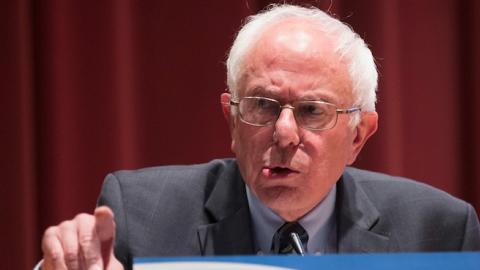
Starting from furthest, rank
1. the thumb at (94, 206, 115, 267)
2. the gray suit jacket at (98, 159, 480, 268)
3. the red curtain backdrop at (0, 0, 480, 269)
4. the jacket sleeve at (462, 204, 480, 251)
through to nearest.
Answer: the red curtain backdrop at (0, 0, 480, 269) < the jacket sleeve at (462, 204, 480, 251) < the gray suit jacket at (98, 159, 480, 268) < the thumb at (94, 206, 115, 267)

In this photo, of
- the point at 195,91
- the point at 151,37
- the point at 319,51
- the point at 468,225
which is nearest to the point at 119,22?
the point at 151,37

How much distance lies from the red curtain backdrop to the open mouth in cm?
97

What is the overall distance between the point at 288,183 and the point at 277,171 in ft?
0.11

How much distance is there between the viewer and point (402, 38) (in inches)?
108

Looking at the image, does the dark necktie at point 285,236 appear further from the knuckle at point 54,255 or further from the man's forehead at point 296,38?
the knuckle at point 54,255

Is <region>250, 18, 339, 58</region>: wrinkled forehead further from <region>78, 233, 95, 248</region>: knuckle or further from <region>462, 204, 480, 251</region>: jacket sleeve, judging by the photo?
<region>78, 233, 95, 248</region>: knuckle

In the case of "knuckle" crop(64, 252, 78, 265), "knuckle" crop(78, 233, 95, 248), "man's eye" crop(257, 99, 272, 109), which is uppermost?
"man's eye" crop(257, 99, 272, 109)

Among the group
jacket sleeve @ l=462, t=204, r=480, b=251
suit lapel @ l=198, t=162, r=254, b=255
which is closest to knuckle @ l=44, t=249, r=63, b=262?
suit lapel @ l=198, t=162, r=254, b=255

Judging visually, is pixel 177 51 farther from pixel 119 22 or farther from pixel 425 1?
pixel 425 1

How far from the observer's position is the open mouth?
169 cm

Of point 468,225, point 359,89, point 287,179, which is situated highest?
point 359,89

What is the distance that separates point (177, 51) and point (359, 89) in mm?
964

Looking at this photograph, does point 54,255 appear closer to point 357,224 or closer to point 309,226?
point 309,226

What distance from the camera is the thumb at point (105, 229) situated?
130 cm
